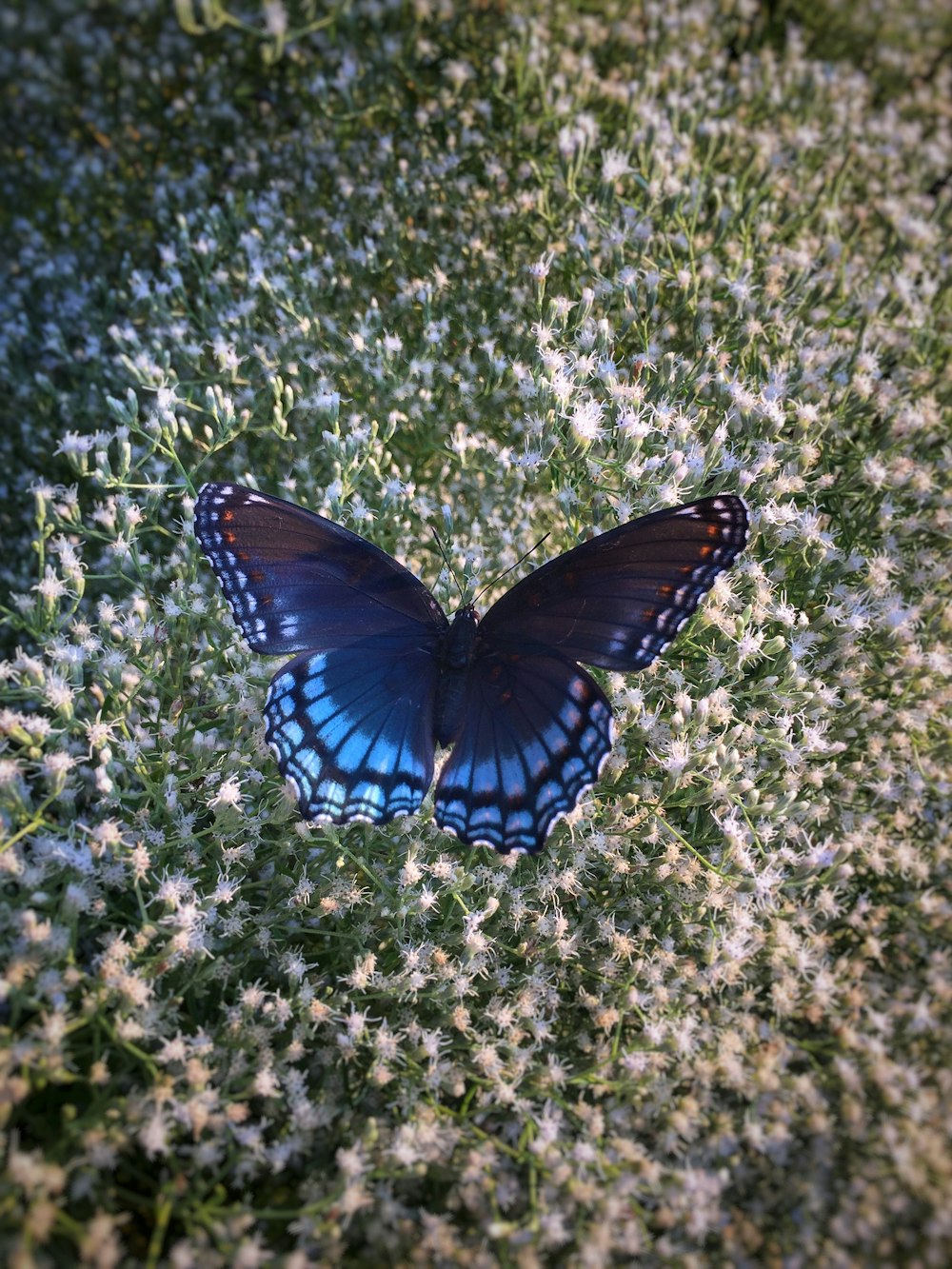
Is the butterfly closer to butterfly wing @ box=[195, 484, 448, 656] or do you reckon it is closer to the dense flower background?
butterfly wing @ box=[195, 484, 448, 656]

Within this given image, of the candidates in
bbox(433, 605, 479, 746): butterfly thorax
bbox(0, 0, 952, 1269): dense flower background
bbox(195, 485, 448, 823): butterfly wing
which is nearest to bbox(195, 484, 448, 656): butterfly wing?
bbox(195, 485, 448, 823): butterfly wing

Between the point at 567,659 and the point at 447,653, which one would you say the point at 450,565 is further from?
the point at 567,659

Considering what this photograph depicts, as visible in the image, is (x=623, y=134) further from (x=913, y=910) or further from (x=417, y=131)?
(x=913, y=910)

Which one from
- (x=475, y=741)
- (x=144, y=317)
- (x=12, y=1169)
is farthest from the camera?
(x=144, y=317)

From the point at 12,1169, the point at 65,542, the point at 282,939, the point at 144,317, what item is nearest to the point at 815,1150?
the point at 282,939

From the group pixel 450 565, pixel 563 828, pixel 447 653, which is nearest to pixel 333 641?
pixel 447 653
